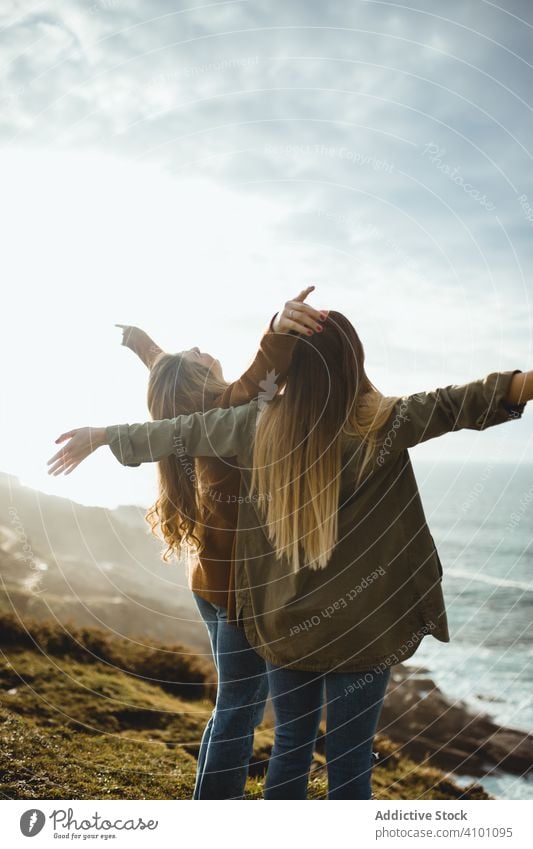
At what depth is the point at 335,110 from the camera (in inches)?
126

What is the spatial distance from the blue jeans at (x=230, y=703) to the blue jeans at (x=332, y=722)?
0.17 m

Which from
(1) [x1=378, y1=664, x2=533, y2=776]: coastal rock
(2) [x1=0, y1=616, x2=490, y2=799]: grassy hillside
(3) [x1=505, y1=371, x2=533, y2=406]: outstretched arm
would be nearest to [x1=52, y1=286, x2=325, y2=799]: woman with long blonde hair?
(3) [x1=505, y1=371, x2=533, y2=406]: outstretched arm

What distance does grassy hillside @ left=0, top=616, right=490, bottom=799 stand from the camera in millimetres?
3146

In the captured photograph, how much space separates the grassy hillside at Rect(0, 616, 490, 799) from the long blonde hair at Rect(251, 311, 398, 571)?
1948 mm

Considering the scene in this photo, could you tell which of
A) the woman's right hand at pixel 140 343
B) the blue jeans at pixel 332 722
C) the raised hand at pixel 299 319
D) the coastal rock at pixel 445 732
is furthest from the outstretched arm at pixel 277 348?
the coastal rock at pixel 445 732

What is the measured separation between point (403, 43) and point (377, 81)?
0.20 meters

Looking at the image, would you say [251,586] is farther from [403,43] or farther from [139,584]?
[139,584]

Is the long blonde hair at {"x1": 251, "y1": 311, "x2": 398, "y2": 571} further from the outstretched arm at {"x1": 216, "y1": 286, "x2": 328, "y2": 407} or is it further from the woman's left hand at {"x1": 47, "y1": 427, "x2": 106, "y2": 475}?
the woman's left hand at {"x1": 47, "y1": 427, "x2": 106, "y2": 475}

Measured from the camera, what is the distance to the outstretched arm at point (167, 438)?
6.39ft

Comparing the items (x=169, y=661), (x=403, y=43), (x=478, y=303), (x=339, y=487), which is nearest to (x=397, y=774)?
(x=169, y=661)

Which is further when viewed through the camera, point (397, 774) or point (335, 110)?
point (397, 774)

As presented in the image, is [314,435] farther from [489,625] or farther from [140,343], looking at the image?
[489,625]

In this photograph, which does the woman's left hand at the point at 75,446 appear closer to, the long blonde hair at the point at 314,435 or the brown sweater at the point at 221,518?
the brown sweater at the point at 221,518
